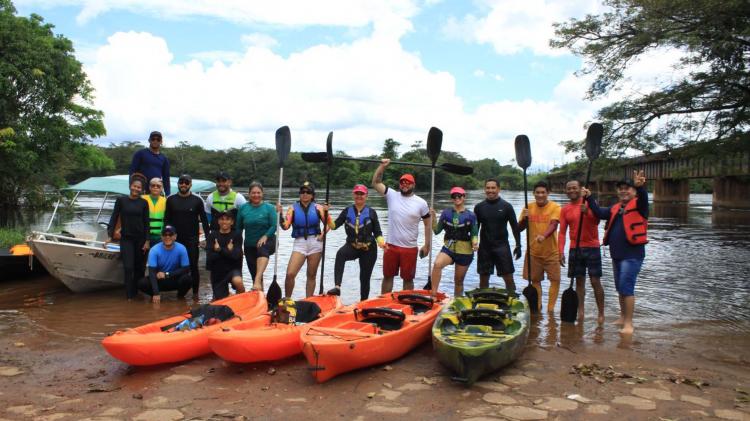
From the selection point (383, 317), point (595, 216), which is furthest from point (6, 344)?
point (595, 216)

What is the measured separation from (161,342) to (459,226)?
3.95 metres

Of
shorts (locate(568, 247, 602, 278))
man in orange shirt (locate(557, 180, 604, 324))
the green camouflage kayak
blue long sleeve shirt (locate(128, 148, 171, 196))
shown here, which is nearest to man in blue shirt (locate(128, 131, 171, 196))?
blue long sleeve shirt (locate(128, 148, 171, 196))

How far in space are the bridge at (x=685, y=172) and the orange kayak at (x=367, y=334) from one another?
759 centimetres

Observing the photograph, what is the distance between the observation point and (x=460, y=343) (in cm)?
520

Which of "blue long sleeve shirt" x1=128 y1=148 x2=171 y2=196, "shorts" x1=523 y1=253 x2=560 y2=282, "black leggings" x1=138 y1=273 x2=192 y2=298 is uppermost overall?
"blue long sleeve shirt" x1=128 y1=148 x2=171 y2=196

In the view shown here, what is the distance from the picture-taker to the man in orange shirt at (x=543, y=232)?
7402 mm

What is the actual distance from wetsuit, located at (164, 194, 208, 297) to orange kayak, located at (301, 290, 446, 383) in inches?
119

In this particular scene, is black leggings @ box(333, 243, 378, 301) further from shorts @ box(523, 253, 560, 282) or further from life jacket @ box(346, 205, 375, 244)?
shorts @ box(523, 253, 560, 282)

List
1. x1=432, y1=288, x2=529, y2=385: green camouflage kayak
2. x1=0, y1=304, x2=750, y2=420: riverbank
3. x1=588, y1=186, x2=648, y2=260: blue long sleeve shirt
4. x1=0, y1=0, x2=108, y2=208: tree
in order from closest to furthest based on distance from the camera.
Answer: x1=0, y1=304, x2=750, y2=420: riverbank → x1=432, y1=288, x2=529, y2=385: green camouflage kayak → x1=588, y1=186, x2=648, y2=260: blue long sleeve shirt → x1=0, y1=0, x2=108, y2=208: tree

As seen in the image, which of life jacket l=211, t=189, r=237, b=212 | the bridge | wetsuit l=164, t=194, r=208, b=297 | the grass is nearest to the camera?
wetsuit l=164, t=194, r=208, b=297


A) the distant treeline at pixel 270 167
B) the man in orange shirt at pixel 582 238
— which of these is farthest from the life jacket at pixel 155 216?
the distant treeline at pixel 270 167

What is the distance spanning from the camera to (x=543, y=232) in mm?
7441

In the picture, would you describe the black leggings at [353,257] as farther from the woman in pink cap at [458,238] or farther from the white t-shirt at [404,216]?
the woman in pink cap at [458,238]

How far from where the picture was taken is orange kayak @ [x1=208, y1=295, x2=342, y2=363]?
5.28 m
